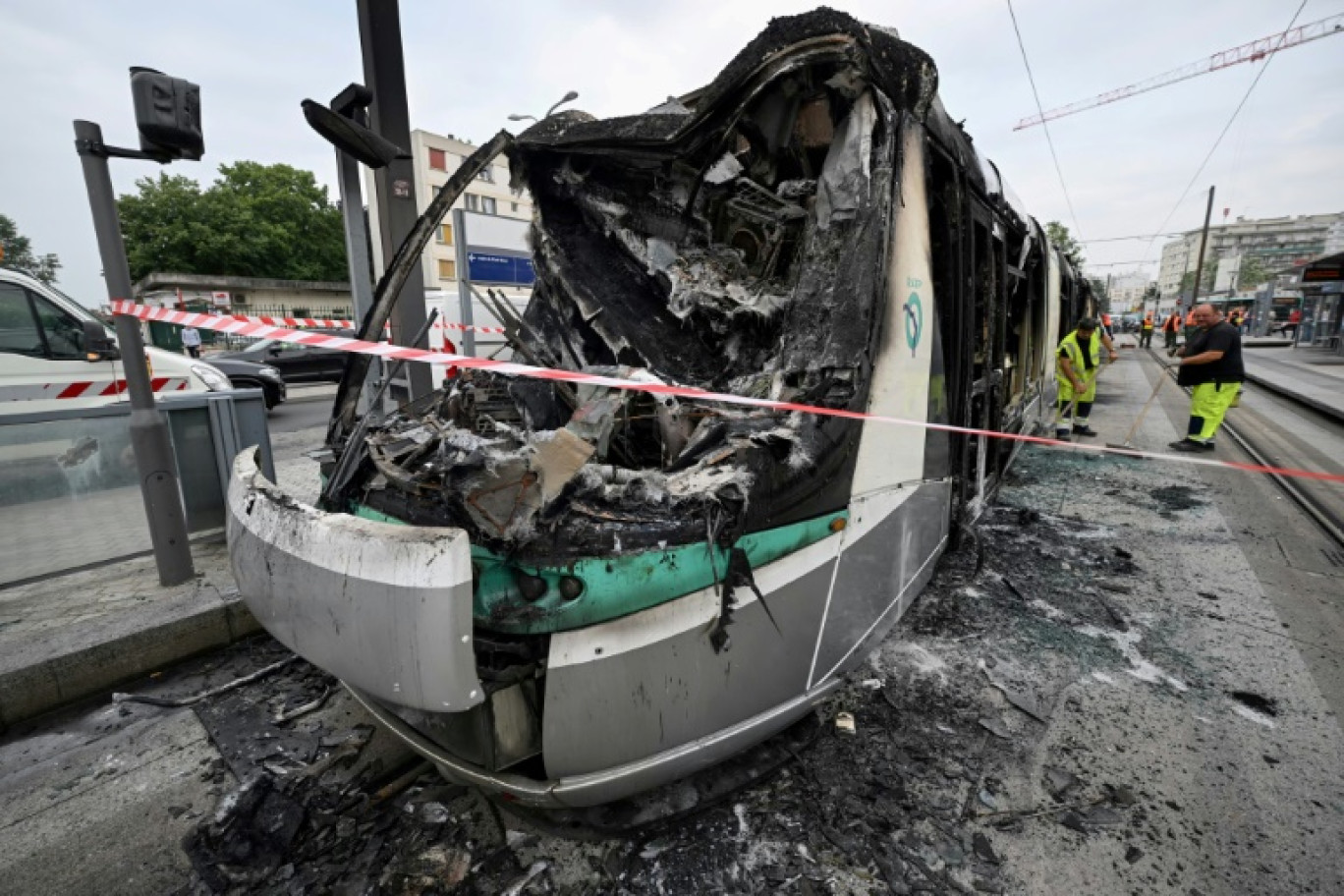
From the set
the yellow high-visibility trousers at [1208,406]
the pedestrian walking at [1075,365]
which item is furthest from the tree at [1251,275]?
the yellow high-visibility trousers at [1208,406]

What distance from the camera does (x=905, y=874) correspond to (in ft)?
5.74

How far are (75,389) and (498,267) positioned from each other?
4389 mm

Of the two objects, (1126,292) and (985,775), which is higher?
(1126,292)

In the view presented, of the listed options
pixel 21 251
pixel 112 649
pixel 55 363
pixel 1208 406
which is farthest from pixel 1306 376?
pixel 21 251

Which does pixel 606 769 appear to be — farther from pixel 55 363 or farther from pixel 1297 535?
pixel 55 363

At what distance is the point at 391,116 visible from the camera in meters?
4.75

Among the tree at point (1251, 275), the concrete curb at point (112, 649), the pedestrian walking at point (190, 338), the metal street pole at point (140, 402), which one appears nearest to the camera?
the concrete curb at point (112, 649)

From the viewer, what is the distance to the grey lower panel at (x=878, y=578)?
6.56 ft

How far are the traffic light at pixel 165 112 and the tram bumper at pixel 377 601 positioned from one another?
8.85ft

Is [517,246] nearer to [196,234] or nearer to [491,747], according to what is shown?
[491,747]

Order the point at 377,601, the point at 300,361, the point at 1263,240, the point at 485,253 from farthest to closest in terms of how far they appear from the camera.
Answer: the point at 1263,240
the point at 300,361
the point at 485,253
the point at 377,601

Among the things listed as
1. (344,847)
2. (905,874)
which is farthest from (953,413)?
(344,847)

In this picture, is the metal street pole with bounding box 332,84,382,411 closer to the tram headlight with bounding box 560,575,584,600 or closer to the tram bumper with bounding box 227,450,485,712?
the tram bumper with bounding box 227,450,485,712

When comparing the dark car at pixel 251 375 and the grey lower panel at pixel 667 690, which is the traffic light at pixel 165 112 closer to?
the grey lower panel at pixel 667 690
